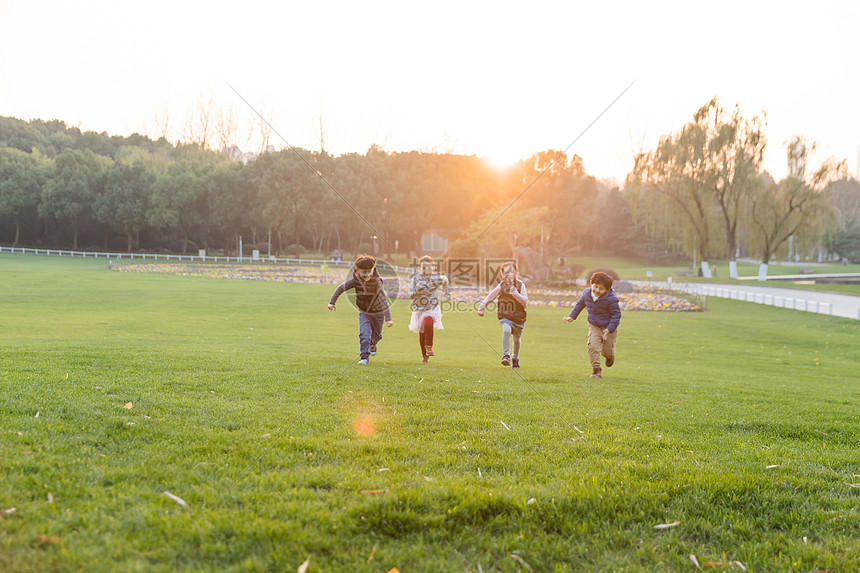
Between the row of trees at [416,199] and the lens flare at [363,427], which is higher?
the row of trees at [416,199]

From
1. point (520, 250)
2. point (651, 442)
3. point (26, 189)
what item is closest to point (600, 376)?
point (651, 442)

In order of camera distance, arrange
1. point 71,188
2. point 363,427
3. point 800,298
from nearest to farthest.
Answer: point 363,427 → point 800,298 → point 71,188

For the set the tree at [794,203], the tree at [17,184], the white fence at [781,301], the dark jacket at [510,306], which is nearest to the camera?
the dark jacket at [510,306]

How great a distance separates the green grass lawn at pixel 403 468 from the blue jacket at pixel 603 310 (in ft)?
3.35

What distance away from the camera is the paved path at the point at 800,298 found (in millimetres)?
25156

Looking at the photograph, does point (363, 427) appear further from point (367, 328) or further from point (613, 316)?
point (613, 316)

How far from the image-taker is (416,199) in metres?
64.1

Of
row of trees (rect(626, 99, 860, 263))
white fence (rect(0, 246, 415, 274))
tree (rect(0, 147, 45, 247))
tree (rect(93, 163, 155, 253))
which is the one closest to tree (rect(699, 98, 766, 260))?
row of trees (rect(626, 99, 860, 263))

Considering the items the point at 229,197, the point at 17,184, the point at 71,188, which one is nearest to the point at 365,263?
the point at 229,197

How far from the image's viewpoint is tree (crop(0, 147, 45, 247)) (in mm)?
62125

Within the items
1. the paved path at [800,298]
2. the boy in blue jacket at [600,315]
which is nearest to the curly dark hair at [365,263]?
the boy in blue jacket at [600,315]

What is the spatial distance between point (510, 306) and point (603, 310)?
5.49 ft

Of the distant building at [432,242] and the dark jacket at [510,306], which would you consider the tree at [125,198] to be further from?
the dark jacket at [510,306]

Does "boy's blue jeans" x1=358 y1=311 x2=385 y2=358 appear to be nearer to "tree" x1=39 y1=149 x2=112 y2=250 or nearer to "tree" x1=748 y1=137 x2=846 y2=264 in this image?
"tree" x1=748 y1=137 x2=846 y2=264
